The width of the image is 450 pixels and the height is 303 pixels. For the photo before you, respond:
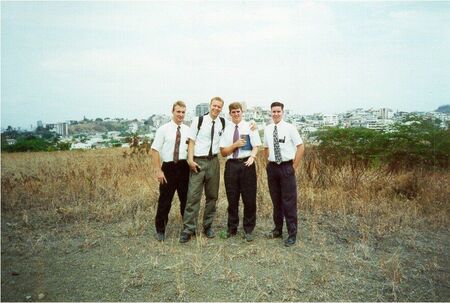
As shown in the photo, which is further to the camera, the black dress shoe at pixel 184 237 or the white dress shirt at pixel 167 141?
the black dress shoe at pixel 184 237

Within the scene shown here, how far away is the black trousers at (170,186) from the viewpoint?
5359mm

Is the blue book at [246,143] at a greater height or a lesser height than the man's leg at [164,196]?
greater

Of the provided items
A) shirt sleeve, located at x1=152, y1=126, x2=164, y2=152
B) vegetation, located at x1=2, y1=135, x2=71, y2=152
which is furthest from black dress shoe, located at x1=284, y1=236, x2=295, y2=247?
vegetation, located at x1=2, y1=135, x2=71, y2=152

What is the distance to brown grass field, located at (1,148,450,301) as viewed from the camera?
4055 millimetres

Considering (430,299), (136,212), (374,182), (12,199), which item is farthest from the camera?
(374,182)

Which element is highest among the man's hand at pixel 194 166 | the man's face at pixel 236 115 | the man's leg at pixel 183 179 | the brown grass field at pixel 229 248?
the man's face at pixel 236 115

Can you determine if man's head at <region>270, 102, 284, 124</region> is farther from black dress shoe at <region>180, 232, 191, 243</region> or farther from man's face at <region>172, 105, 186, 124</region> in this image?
black dress shoe at <region>180, 232, 191, 243</region>

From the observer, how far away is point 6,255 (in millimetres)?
4938

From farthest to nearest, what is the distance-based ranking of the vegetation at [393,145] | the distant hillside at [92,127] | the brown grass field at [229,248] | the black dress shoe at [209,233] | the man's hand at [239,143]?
the distant hillside at [92,127] → the vegetation at [393,145] → the black dress shoe at [209,233] → the man's hand at [239,143] → the brown grass field at [229,248]

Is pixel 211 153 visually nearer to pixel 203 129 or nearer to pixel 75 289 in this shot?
pixel 203 129

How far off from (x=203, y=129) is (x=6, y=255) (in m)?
3.12

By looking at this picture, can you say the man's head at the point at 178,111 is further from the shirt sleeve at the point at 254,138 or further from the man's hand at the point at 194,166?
the shirt sleeve at the point at 254,138

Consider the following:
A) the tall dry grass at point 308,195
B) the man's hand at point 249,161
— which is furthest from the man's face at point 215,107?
the tall dry grass at point 308,195

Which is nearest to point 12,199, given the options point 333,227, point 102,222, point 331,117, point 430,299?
point 102,222
